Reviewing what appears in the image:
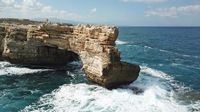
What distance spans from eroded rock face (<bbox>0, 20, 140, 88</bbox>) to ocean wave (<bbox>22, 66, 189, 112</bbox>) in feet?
5.09

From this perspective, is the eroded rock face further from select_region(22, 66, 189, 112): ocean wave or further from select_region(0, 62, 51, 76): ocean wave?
select_region(22, 66, 189, 112): ocean wave

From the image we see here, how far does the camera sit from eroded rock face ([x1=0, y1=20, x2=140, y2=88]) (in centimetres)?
3109

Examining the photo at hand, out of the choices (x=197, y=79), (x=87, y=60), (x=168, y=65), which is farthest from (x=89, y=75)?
(x=168, y=65)

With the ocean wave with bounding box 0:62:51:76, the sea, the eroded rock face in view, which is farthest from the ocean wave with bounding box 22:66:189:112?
the ocean wave with bounding box 0:62:51:76

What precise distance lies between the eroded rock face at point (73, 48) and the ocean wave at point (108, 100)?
155 cm

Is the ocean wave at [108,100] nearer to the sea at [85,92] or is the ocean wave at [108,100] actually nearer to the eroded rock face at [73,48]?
the sea at [85,92]

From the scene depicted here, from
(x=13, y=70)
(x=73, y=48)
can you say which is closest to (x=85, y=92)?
(x=73, y=48)

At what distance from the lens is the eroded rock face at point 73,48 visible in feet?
102

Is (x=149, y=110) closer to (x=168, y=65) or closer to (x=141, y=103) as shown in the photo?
(x=141, y=103)

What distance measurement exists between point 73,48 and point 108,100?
11.9m

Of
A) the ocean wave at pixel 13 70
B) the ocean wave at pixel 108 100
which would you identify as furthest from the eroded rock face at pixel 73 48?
the ocean wave at pixel 108 100

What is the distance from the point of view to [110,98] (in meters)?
28.0

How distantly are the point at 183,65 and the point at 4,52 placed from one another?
92.4 ft

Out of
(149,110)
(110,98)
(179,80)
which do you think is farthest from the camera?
(179,80)
